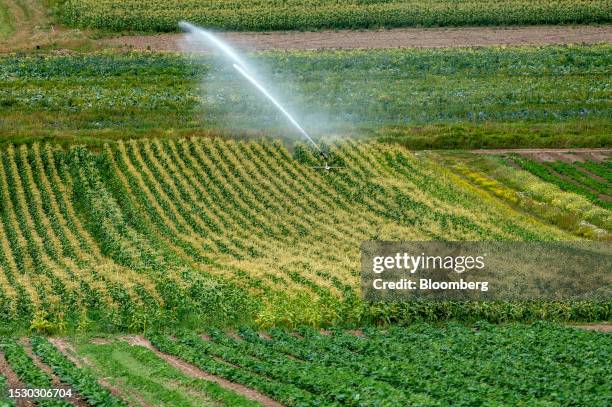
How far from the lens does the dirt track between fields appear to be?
85312 mm

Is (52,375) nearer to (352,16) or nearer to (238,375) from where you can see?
(238,375)

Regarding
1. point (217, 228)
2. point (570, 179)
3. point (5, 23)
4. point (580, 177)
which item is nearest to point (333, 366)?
point (217, 228)

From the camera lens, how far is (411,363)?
93.2 feet

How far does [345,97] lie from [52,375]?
44.8 metres

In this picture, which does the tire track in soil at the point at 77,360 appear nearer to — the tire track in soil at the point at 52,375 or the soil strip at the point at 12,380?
the tire track in soil at the point at 52,375

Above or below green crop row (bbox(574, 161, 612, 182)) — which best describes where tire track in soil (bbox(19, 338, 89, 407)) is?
below

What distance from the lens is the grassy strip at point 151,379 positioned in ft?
82.8

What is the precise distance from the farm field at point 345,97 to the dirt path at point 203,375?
1051 inches

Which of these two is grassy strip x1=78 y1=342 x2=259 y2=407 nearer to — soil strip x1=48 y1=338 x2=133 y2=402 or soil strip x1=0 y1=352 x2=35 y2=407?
soil strip x1=48 y1=338 x2=133 y2=402

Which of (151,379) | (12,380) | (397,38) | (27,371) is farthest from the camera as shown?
(397,38)

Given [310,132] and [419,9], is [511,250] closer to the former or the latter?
[310,132]

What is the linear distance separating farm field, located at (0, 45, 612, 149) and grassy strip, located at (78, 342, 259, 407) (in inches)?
1115

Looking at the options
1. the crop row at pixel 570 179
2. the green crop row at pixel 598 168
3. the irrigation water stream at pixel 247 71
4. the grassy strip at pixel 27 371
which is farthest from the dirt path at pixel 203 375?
the green crop row at pixel 598 168

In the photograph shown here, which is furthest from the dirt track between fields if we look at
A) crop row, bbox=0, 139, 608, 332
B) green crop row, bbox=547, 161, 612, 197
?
green crop row, bbox=547, 161, 612, 197
